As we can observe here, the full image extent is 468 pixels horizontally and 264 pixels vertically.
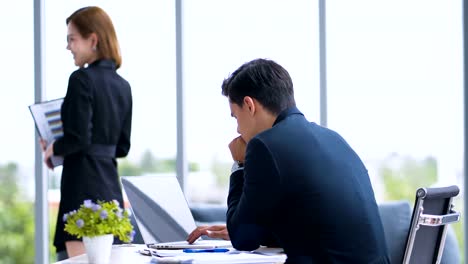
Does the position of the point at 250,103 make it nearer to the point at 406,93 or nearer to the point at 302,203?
the point at 302,203

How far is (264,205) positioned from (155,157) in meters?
2.81

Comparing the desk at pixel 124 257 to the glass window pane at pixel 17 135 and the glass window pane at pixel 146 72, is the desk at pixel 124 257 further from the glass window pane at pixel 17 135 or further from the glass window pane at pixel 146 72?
the glass window pane at pixel 17 135

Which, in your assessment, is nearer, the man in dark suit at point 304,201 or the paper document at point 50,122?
the man in dark suit at point 304,201

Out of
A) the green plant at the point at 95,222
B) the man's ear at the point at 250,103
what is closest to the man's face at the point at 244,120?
the man's ear at the point at 250,103

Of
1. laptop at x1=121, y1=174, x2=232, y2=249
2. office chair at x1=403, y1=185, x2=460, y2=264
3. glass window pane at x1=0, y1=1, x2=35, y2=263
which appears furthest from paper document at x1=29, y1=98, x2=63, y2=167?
office chair at x1=403, y1=185, x2=460, y2=264

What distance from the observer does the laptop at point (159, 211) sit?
2920 mm

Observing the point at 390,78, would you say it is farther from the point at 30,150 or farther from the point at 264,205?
the point at 264,205

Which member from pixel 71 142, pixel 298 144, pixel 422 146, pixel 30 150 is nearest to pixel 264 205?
pixel 298 144

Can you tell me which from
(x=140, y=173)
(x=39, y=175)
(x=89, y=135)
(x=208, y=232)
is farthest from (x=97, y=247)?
(x=39, y=175)

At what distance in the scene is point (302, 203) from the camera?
2.51 m

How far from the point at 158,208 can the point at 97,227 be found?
1.93 feet

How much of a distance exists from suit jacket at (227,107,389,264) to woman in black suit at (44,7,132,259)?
56.9 inches

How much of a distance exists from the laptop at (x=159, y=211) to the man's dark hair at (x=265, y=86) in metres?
0.50

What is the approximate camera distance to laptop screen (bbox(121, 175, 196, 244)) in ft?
9.61
